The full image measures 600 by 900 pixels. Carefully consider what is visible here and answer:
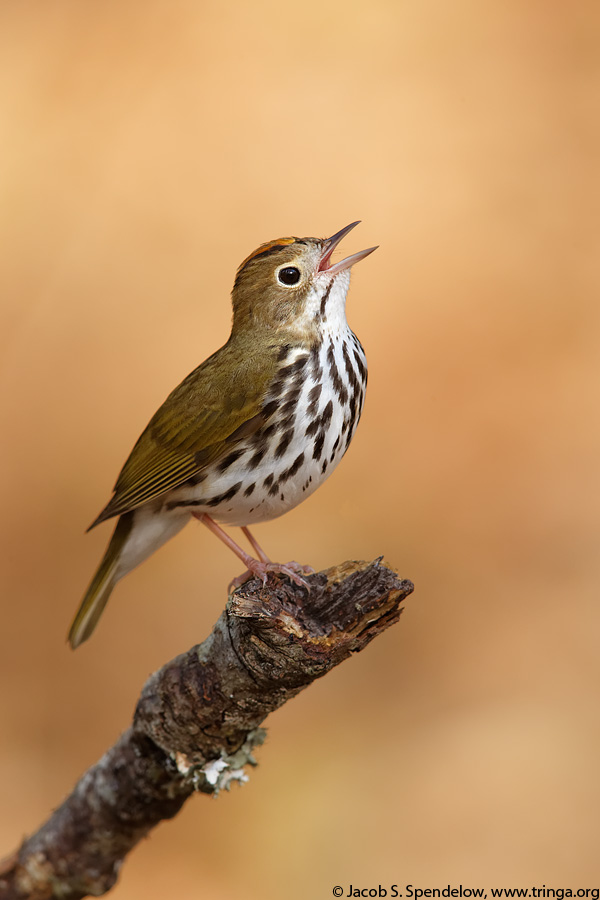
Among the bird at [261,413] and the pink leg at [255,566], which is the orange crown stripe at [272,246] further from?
the pink leg at [255,566]

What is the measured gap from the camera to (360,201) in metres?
6.29

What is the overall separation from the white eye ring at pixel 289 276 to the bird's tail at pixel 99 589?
3.61 ft

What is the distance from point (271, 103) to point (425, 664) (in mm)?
3664

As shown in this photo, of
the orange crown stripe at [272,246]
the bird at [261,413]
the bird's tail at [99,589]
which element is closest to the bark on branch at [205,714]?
the bird at [261,413]

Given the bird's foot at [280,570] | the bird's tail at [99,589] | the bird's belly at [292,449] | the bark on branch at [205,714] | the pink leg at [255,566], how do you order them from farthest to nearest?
1. the bird's tail at [99,589]
2. the bird's belly at [292,449]
3. the pink leg at [255,566]
4. the bird's foot at [280,570]
5. the bark on branch at [205,714]

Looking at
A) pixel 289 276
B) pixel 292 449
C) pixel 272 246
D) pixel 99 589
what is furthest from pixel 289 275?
pixel 99 589

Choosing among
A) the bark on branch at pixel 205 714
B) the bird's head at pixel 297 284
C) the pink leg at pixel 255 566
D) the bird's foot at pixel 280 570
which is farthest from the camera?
the bird's head at pixel 297 284

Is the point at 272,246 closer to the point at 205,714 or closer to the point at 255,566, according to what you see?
the point at 255,566

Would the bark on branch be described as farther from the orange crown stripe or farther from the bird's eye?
the orange crown stripe

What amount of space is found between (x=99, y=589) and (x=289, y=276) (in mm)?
1457

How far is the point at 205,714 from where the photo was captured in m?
3.08

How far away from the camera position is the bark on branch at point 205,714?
2730 millimetres

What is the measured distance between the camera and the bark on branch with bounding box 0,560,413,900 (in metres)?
2.73

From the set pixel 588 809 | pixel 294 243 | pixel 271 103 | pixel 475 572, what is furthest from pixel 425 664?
pixel 271 103
